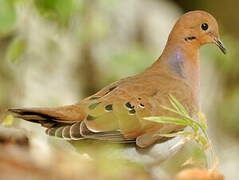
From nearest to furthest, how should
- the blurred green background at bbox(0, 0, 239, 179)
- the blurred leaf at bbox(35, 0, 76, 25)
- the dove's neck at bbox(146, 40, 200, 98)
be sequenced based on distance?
the dove's neck at bbox(146, 40, 200, 98), the blurred leaf at bbox(35, 0, 76, 25), the blurred green background at bbox(0, 0, 239, 179)

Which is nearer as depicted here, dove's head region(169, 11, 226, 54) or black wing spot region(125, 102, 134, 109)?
black wing spot region(125, 102, 134, 109)

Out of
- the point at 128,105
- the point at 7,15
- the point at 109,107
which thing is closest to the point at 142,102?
the point at 128,105

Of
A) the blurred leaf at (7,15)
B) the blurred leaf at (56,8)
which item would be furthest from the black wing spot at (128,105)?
the blurred leaf at (56,8)

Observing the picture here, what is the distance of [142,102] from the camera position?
538 centimetres

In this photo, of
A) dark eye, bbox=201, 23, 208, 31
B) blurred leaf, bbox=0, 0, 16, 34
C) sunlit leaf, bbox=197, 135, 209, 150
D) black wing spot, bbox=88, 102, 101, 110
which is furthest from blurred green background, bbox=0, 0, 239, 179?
sunlit leaf, bbox=197, 135, 209, 150

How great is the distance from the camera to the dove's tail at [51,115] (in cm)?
486

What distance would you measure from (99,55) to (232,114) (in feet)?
5.66

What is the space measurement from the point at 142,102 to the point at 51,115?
0.64 m

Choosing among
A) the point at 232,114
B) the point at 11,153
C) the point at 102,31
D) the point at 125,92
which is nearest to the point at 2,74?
the point at 102,31

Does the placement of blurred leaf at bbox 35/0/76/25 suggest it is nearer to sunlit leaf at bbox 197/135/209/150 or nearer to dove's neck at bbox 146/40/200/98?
dove's neck at bbox 146/40/200/98

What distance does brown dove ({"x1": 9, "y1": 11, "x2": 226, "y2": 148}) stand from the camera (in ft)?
16.6

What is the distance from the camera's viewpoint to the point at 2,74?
8.96m

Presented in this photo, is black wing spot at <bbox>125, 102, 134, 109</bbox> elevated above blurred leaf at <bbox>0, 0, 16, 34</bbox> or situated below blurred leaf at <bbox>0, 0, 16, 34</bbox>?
below

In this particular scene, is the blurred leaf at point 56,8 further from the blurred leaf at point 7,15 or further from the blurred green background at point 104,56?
the blurred leaf at point 7,15
